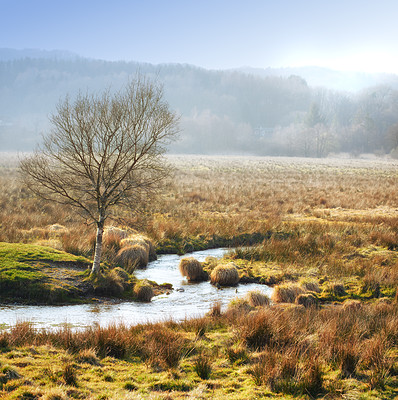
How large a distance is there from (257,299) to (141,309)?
2.57 meters

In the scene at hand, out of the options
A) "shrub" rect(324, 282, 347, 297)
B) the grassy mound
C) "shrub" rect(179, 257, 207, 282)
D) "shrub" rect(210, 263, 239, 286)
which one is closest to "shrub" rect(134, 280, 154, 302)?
the grassy mound

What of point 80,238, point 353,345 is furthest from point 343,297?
point 80,238

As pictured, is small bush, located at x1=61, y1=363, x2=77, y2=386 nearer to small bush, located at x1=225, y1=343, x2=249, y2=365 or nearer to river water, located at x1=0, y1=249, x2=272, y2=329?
river water, located at x1=0, y1=249, x2=272, y2=329

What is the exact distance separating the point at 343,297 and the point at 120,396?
6.82m

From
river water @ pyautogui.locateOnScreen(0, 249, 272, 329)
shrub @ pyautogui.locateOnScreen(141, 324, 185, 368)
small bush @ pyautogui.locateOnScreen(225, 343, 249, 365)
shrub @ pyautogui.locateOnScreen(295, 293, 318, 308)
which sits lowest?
river water @ pyautogui.locateOnScreen(0, 249, 272, 329)

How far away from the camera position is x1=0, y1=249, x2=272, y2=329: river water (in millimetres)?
7715

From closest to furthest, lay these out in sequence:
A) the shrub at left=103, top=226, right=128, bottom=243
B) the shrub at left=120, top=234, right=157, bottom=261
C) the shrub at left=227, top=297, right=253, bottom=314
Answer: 1. the shrub at left=227, top=297, right=253, bottom=314
2. the shrub at left=120, top=234, right=157, bottom=261
3. the shrub at left=103, top=226, right=128, bottom=243

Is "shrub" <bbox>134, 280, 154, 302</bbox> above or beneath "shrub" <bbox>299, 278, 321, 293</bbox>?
beneath

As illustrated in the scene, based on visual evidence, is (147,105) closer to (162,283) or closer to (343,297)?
(162,283)

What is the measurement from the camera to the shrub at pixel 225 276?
1083 centimetres

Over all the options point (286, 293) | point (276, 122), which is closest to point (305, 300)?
point (286, 293)

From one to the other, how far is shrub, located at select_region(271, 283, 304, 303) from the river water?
786 mm

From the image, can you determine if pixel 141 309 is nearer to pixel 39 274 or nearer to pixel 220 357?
pixel 39 274

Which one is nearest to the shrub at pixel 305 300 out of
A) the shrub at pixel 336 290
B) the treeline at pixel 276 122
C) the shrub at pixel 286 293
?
the shrub at pixel 286 293
